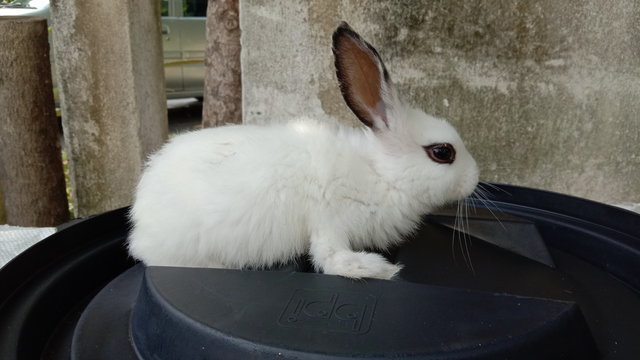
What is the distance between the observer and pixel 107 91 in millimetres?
2740

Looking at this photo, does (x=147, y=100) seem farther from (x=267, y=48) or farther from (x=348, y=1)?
(x=348, y=1)

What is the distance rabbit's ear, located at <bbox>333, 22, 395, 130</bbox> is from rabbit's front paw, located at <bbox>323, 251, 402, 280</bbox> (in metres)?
0.39

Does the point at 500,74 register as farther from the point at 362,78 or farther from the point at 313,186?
the point at 313,186

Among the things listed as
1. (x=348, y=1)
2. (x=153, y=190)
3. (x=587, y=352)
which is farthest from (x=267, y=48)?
(x=587, y=352)

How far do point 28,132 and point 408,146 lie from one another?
221 cm

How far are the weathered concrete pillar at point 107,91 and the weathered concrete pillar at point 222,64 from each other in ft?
1.06

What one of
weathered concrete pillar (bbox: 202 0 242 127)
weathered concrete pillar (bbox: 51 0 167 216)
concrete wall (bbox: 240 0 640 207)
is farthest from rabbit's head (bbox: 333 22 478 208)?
weathered concrete pillar (bbox: 202 0 242 127)

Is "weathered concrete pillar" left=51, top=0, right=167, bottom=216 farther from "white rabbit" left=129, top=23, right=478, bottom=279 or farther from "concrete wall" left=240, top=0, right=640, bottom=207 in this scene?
"white rabbit" left=129, top=23, right=478, bottom=279

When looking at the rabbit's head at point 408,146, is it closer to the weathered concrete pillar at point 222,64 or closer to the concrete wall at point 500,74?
the concrete wall at point 500,74

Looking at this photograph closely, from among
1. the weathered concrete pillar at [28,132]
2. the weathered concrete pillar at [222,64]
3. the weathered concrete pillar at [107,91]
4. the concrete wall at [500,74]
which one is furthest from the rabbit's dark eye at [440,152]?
the weathered concrete pillar at [28,132]

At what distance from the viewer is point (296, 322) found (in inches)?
43.3

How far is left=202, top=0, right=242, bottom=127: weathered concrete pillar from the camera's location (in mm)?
3145

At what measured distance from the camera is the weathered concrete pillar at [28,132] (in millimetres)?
2822

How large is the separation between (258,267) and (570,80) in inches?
67.1
